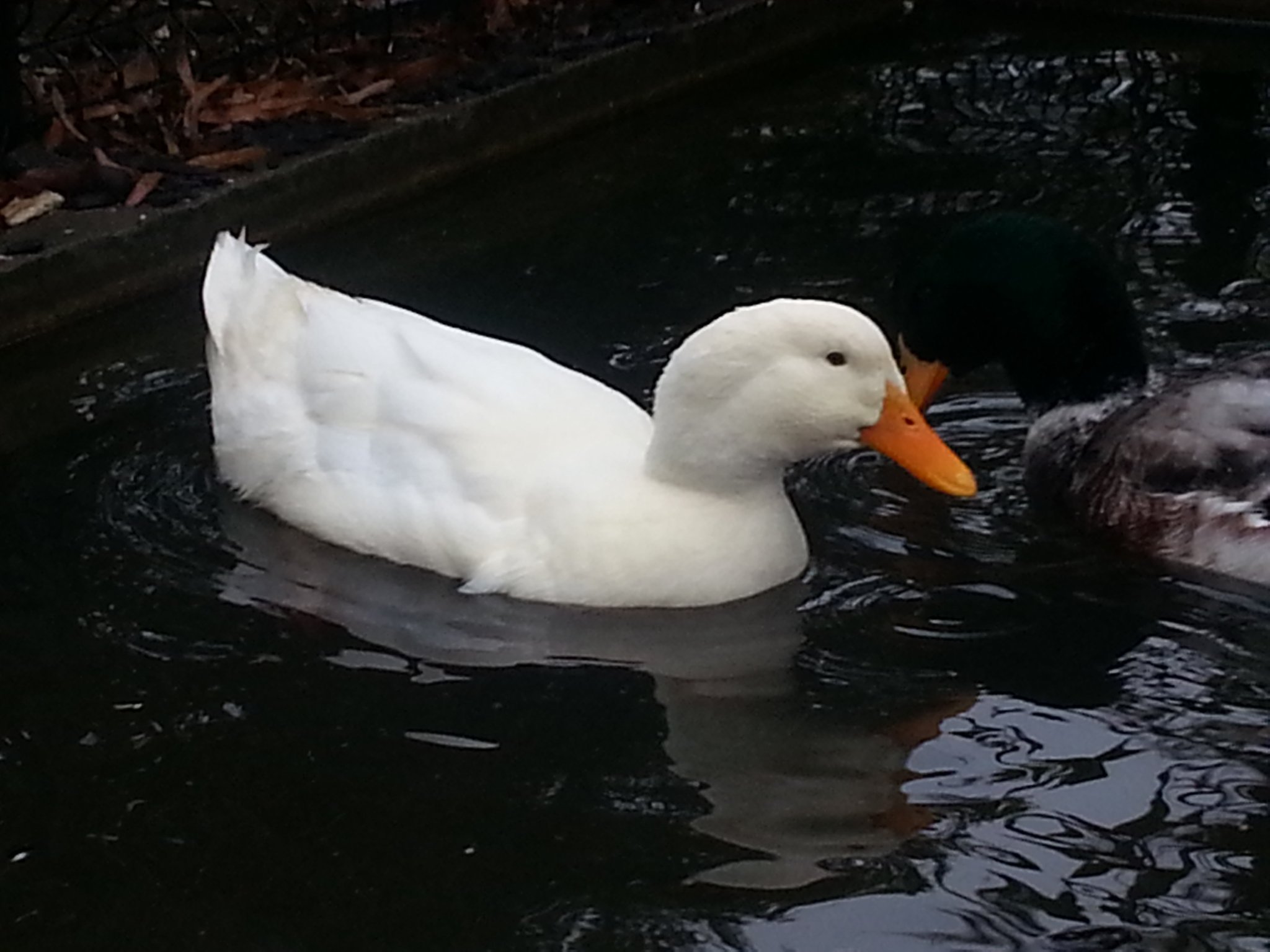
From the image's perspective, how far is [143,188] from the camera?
735 centimetres

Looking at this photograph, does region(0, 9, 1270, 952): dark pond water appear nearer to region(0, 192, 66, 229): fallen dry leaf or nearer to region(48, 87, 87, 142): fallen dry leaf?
region(0, 192, 66, 229): fallen dry leaf

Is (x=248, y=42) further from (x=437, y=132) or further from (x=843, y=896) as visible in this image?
(x=843, y=896)

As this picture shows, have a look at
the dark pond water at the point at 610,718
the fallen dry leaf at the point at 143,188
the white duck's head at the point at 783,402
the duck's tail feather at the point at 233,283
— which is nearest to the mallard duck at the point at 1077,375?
the dark pond water at the point at 610,718

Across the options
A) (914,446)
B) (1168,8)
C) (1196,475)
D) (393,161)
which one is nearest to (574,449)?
(914,446)

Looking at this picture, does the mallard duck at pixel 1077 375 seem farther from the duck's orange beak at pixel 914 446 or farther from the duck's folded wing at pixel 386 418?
the duck's folded wing at pixel 386 418

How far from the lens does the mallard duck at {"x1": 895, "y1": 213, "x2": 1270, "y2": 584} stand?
536cm

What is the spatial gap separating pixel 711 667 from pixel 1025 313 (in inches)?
61.6

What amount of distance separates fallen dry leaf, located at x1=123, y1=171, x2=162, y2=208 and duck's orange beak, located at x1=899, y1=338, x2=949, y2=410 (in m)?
2.79

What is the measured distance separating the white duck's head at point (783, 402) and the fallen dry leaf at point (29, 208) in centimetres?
294

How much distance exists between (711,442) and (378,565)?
33.7 inches

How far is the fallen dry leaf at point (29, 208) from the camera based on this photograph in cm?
704

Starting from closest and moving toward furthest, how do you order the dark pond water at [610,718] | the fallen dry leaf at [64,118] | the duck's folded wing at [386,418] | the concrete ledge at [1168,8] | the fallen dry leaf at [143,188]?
1. the dark pond water at [610,718]
2. the duck's folded wing at [386,418]
3. the fallen dry leaf at [143,188]
4. the fallen dry leaf at [64,118]
5. the concrete ledge at [1168,8]

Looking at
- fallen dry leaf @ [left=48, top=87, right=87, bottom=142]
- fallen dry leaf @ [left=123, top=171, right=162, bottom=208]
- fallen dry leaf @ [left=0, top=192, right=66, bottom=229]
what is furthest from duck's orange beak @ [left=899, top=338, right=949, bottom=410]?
fallen dry leaf @ [left=48, top=87, right=87, bottom=142]

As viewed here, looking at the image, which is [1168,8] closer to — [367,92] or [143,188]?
[367,92]
